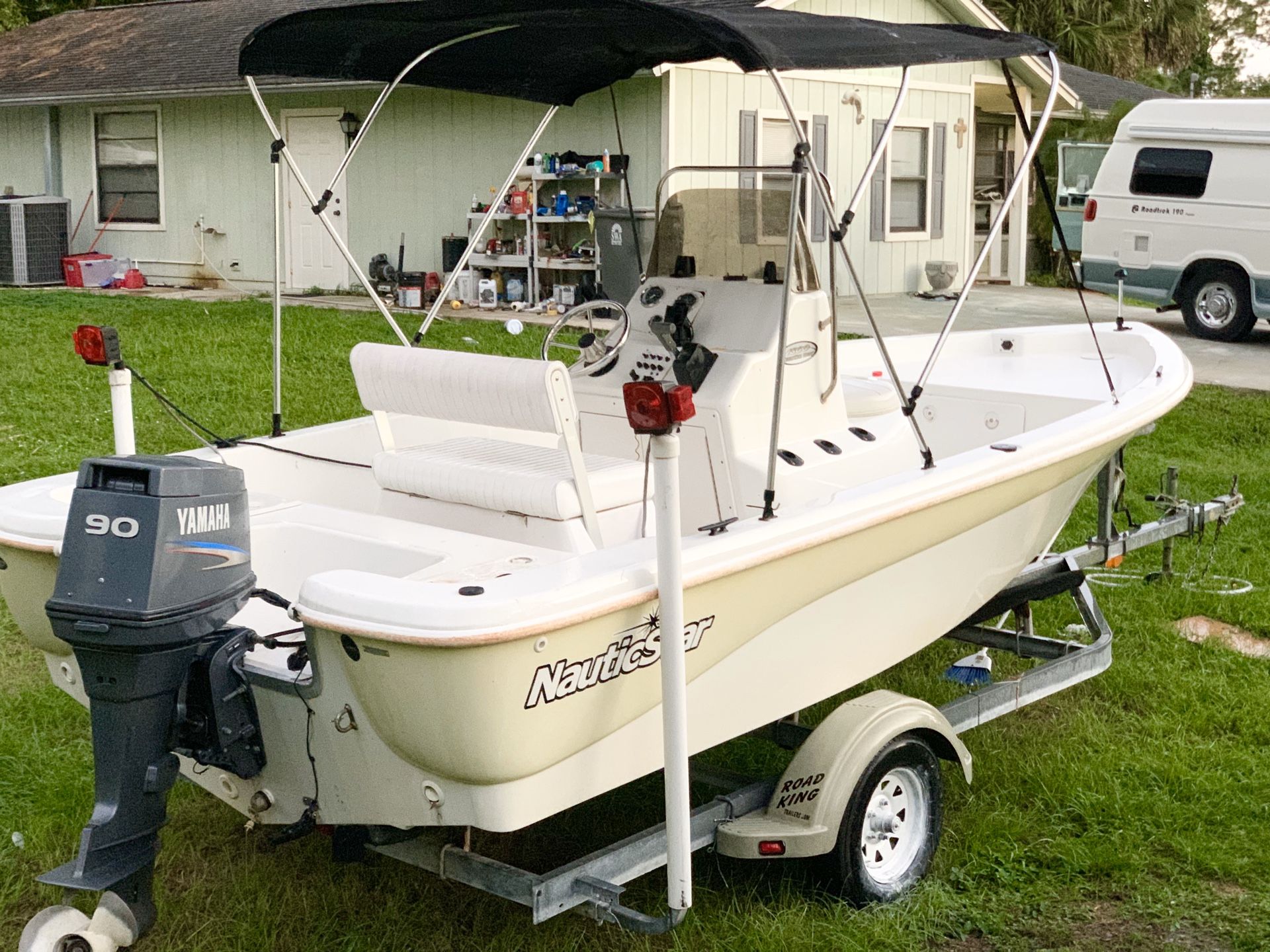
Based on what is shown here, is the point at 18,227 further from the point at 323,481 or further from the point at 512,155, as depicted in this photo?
the point at 323,481

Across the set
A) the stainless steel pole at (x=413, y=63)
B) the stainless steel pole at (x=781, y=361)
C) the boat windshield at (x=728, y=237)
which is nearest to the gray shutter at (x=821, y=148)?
the boat windshield at (x=728, y=237)

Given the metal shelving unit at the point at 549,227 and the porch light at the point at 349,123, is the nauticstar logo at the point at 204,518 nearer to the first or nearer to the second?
the metal shelving unit at the point at 549,227

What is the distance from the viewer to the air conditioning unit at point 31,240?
17516 mm

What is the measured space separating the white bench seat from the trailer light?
2.88 feet

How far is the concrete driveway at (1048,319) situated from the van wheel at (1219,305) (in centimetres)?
15

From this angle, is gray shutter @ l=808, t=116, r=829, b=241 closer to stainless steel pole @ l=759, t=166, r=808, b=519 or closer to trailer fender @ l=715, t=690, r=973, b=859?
stainless steel pole @ l=759, t=166, r=808, b=519

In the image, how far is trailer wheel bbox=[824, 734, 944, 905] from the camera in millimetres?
3621

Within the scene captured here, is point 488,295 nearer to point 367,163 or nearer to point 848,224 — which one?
point 367,163

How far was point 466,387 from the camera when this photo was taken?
150 inches

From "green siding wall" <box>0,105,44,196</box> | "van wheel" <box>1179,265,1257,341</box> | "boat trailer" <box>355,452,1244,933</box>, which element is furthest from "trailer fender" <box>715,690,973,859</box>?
"green siding wall" <box>0,105,44,196</box>

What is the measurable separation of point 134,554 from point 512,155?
1249 cm

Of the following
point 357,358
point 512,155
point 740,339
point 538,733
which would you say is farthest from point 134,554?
point 512,155

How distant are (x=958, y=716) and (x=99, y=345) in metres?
2.56

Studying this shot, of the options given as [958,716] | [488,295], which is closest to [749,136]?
[488,295]
